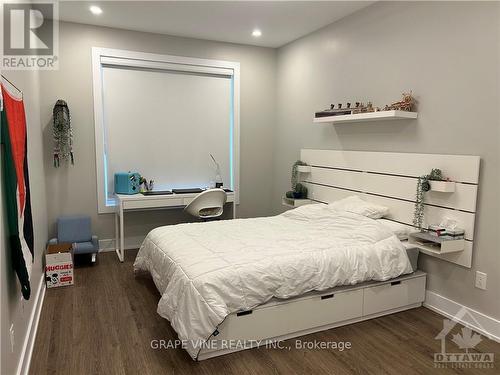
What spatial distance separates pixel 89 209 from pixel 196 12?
260 centimetres

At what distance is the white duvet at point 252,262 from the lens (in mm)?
2279

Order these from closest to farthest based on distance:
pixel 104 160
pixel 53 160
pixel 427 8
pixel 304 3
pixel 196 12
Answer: pixel 427 8 → pixel 304 3 → pixel 196 12 → pixel 53 160 → pixel 104 160

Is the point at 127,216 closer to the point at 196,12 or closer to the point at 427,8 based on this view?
the point at 196,12

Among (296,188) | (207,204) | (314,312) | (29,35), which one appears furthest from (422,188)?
(29,35)

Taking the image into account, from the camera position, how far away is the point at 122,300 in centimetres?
320

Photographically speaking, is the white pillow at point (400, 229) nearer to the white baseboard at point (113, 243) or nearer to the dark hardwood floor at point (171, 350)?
the dark hardwood floor at point (171, 350)

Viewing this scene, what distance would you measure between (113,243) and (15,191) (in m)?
2.93

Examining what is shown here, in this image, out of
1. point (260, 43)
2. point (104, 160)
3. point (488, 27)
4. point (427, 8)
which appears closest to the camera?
point (488, 27)

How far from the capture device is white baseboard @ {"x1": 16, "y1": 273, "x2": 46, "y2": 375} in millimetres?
2136

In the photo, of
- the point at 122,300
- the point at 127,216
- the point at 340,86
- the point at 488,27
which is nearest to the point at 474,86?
the point at 488,27

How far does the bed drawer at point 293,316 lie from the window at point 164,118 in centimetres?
280

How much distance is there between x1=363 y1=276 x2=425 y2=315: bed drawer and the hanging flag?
2313 mm

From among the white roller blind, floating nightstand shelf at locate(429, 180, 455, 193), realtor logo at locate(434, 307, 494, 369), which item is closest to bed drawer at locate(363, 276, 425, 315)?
realtor logo at locate(434, 307, 494, 369)

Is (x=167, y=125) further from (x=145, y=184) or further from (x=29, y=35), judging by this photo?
(x=29, y=35)
